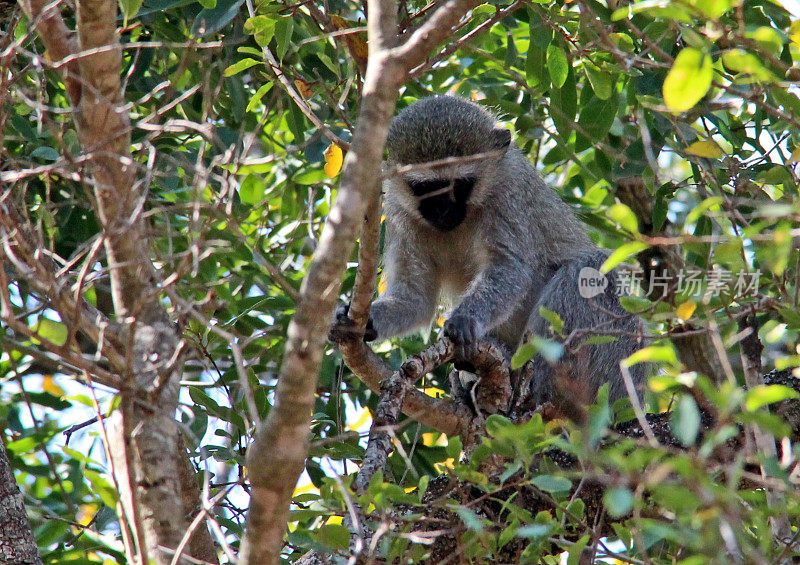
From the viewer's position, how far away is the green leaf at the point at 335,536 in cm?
296

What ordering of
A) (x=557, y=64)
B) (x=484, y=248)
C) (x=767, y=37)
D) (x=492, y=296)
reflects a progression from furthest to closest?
(x=484, y=248) < (x=492, y=296) < (x=557, y=64) < (x=767, y=37)

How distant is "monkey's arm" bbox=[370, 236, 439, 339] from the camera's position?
5.83m

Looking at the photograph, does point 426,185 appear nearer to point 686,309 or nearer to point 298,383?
point 686,309

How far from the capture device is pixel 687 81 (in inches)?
94.0

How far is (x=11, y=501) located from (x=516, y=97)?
167 inches

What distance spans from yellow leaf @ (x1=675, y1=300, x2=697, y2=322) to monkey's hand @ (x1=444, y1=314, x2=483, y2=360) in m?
1.67

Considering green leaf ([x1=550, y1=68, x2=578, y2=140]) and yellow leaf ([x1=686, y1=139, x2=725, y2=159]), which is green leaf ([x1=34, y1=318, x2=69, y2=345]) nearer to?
yellow leaf ([x1=686, y1=139, x2=725, y2=159])

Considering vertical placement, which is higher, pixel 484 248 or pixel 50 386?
pixel 484 248

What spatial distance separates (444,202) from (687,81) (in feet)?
10.1

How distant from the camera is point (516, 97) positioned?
6.36 m

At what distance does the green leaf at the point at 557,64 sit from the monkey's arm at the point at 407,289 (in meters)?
1.85

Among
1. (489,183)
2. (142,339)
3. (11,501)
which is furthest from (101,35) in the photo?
(489,183)

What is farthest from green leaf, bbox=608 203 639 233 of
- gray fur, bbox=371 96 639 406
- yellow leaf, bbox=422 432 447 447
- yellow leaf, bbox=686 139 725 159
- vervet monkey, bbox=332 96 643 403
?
yellow leaf, bbox=422 432 447 447

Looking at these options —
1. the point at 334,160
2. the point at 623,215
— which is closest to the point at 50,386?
the point at 334,160
